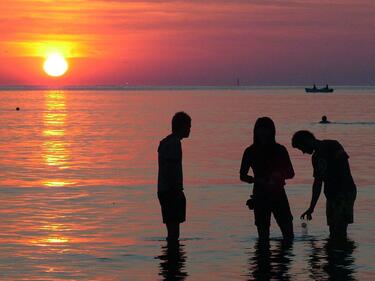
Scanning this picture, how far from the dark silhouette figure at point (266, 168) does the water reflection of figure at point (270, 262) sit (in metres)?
0.62

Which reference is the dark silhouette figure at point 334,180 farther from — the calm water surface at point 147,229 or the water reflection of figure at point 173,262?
the water reflection of figure at point 173,262

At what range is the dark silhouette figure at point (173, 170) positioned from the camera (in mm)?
12859

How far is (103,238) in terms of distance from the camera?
51.6ft

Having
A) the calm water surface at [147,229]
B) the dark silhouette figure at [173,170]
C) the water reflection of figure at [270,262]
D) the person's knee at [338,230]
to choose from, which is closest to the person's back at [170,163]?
the dark silhouette figure at [173,170]

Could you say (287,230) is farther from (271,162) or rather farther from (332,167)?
(271,162)

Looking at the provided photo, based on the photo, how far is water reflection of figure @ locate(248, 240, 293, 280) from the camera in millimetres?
12367

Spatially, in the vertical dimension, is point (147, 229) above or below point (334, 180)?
below

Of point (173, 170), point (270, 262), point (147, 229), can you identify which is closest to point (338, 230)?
point (270, 262)

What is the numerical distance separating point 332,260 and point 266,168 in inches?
73.8

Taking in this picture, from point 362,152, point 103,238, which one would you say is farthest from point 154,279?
point 362,152

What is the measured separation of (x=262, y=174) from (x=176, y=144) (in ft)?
3.95

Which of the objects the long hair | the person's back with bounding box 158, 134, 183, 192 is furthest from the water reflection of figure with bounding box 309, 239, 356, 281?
the person's back with bounding box 158, 134, 183, 192

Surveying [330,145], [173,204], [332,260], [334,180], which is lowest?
[332,260]

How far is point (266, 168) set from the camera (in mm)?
12391
